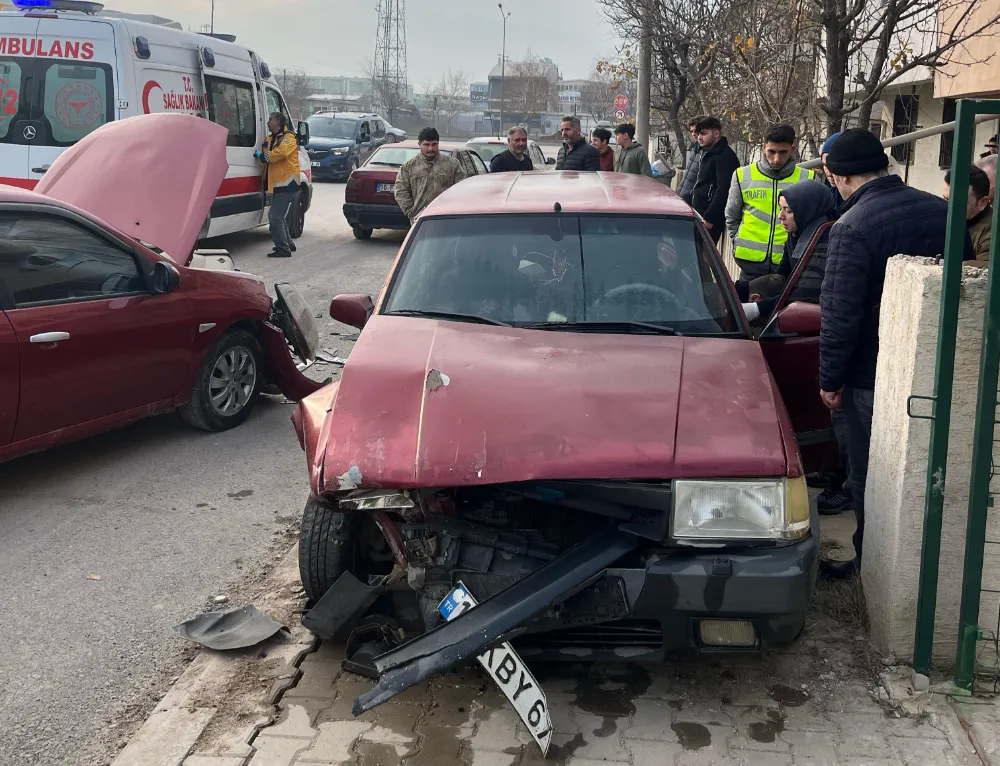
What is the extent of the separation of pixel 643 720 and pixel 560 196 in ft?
8.58

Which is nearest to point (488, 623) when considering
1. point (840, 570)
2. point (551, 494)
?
point (551, 494)

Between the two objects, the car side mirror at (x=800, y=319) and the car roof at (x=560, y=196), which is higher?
the car roof at (x=560, y=196)

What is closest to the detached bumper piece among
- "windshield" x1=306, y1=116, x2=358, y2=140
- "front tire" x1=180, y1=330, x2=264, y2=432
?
"front tire" x1=180, y1=330, x2=264, y2=432

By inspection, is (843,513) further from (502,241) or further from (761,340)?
(502,241)

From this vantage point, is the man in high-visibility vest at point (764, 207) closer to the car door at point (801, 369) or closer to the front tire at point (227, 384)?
the car door at point (801, 369)

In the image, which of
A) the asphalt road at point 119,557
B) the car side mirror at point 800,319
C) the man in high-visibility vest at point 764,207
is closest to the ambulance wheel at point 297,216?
the asphalt road at point 119,557

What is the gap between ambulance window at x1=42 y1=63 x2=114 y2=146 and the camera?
35.5 feet

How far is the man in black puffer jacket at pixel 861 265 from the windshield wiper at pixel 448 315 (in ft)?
4.39

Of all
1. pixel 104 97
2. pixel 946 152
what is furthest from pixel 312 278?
pixel 946 152

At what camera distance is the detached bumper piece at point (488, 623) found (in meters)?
3.13

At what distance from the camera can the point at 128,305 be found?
5.84 m

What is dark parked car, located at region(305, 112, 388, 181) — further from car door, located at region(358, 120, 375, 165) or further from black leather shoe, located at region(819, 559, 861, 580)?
black leather shoe, located at region(819, 559, 861, 580)

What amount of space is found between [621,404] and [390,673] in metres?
1.17

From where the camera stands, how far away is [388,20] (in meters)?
115
